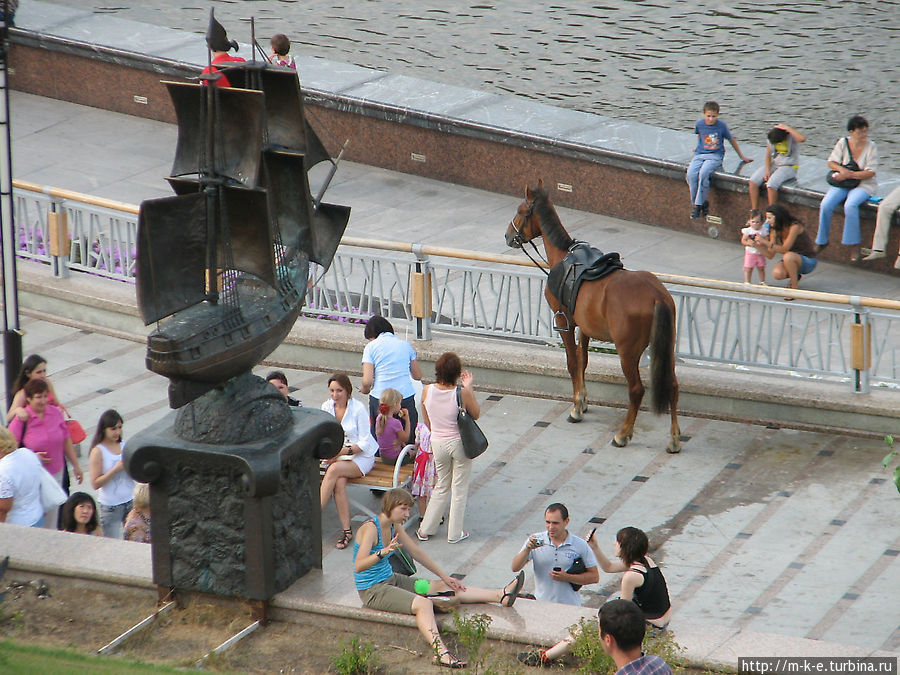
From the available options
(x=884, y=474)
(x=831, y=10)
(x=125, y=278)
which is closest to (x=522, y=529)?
A: (x=884, y=474)

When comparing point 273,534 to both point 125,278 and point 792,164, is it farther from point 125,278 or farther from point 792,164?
point 792,164

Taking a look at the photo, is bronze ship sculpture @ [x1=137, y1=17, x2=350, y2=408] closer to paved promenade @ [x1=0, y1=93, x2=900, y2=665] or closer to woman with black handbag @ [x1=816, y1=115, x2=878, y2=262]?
paved promenade @ [x1=0, y1=93, x2=900, y2=665]

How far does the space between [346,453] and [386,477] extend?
0.39 meters

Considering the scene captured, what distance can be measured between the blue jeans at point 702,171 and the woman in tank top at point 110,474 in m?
7.86

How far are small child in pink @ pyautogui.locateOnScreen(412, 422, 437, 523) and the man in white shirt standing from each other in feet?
5.83

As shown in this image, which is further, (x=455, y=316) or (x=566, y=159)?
(x=566, y=159)

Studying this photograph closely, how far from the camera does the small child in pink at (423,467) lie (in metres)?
10.8

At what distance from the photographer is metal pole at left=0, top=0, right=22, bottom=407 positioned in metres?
10.9

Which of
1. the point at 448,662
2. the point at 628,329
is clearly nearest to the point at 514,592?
the point at 448,662

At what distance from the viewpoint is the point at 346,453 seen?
1079 centimetres

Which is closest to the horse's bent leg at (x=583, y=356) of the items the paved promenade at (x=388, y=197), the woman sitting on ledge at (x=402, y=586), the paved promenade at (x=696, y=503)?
the paved promenade at (x=696, y=503)

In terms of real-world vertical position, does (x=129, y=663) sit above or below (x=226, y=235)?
below

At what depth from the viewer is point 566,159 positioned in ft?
55.9

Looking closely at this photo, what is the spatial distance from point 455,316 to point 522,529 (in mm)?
A: 3281
